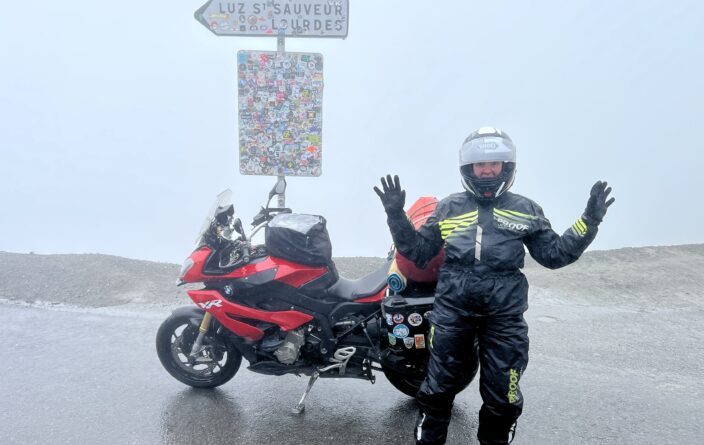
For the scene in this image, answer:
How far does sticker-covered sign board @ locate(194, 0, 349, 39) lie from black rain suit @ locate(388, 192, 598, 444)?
2.89 metres

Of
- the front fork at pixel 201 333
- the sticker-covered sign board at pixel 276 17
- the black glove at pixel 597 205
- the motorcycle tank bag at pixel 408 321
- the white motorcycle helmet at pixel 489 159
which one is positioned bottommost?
the front fork at pixel 201 333

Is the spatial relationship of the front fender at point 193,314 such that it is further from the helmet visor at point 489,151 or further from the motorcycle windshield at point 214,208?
the helmet visor at point 489,151

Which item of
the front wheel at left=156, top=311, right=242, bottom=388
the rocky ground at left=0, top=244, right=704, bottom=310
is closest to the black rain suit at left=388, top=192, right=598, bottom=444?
the front wheel at left=156, top=311, right=242, bottom=388

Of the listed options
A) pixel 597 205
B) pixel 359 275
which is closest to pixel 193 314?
pixel 597 205

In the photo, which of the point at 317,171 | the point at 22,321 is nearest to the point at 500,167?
the point at 317,171

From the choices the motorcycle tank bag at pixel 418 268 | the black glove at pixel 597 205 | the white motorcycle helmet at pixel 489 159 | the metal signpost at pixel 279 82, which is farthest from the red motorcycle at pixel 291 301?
the metal signpost at pixel 279 82

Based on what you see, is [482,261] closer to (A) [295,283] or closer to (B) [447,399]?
(B) [447,399]

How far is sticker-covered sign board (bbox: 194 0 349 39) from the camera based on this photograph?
490cm

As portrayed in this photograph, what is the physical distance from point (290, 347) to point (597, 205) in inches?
75.5

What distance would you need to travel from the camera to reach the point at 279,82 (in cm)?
507

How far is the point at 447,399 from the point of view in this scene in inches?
107

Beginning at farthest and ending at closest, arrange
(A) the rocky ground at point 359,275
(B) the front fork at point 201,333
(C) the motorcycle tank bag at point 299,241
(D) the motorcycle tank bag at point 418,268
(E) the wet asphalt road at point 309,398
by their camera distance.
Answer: (A) the rocky ground at point 359,275
(B) the front fork at point 201,333
(C) the motorcycle tank bag at point 299,241
(E) the wet asphalt road at point 309,398
(D) the motorcycle tank bag at point 418,268

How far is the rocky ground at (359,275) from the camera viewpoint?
18.0 ft

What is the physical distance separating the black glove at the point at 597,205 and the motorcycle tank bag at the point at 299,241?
60.0 inches
